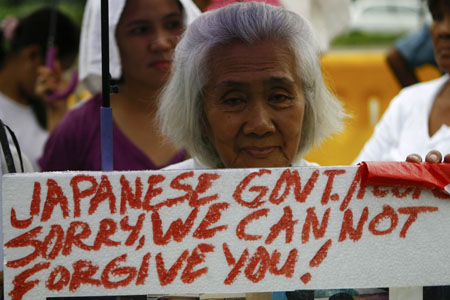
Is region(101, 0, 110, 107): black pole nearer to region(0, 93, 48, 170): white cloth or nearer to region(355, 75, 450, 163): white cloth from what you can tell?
region(355, 75, 450, 163): white cloth

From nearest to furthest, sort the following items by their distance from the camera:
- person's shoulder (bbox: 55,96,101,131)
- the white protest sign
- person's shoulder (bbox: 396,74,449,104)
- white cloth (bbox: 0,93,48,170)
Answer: the white protest sign → person's shoulder (bbox: 396,74,449,104) → person's shoulder (bbox: 55,96,101,131) → white cloth (bbox: 0,93,48,170)

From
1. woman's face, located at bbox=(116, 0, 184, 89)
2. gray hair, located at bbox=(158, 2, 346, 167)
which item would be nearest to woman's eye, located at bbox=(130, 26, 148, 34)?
woman's face, located at bbox=(116, 0, 184, 89)

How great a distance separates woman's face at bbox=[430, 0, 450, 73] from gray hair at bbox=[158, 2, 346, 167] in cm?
55

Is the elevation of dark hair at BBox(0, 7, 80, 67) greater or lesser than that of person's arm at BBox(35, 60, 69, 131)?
greater

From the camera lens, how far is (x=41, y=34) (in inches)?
160

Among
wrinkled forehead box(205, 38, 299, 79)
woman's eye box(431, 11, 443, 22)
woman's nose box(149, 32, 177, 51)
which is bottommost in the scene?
woman's nose box(149, 32, 177, 51)

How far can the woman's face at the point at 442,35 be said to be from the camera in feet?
7.13

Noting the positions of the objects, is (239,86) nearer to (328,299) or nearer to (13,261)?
(328,299)

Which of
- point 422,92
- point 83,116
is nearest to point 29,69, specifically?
point 83,116

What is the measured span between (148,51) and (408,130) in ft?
3.50

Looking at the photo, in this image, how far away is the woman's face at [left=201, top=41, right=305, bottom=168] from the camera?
165 centimetres

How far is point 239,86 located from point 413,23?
12.9 m

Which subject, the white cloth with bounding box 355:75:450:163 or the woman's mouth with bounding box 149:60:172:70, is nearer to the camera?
the white cloth with bounding box 355:75:450:163

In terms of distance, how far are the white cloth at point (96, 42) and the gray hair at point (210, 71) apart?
2.25 ft
